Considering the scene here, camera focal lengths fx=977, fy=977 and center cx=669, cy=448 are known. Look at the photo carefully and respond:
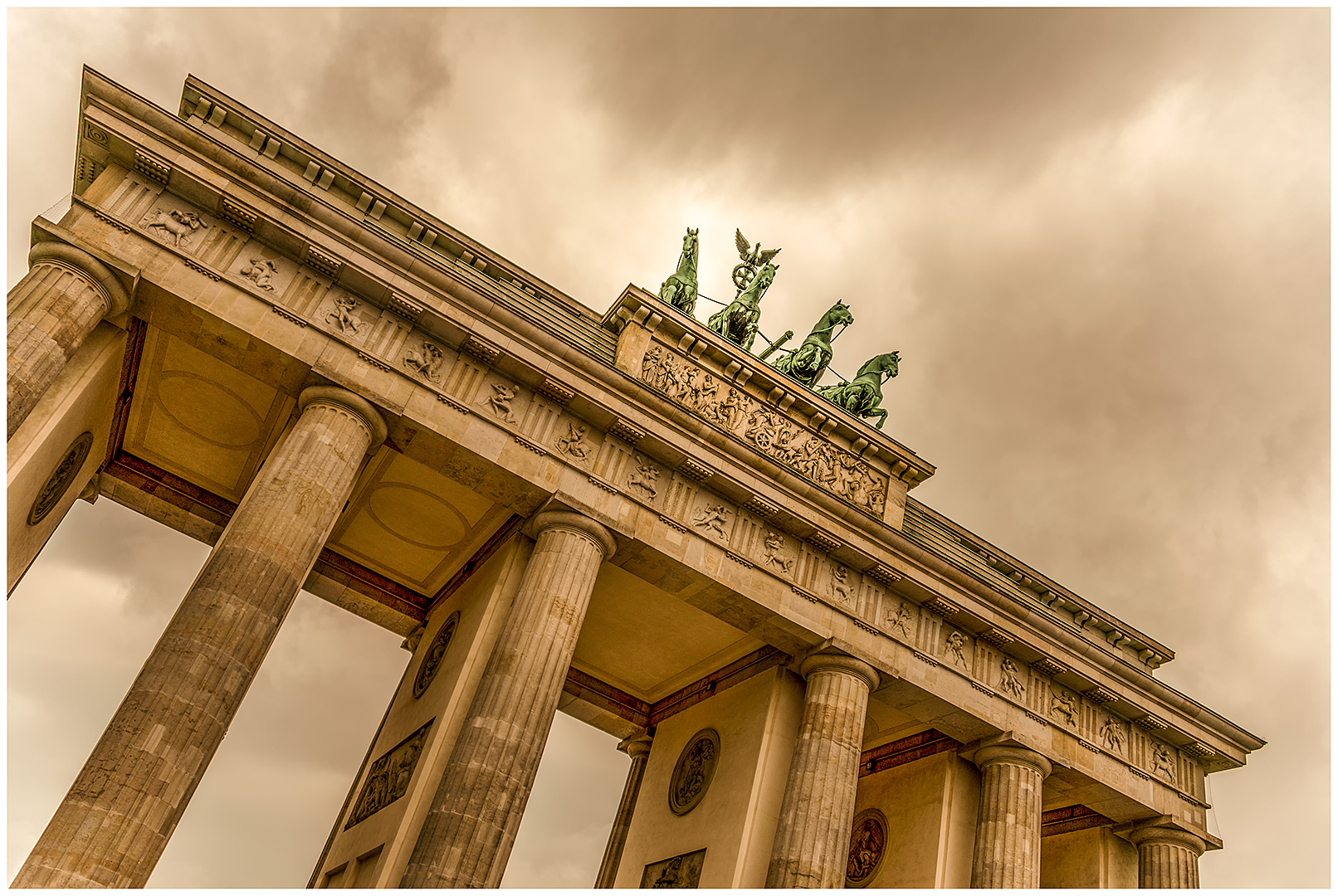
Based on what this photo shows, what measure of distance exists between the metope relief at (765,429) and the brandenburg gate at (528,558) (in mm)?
80

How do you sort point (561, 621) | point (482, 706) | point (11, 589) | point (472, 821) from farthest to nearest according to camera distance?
point (11, 589)
point (561, 621)
point (482, 706)
point (472, 821)

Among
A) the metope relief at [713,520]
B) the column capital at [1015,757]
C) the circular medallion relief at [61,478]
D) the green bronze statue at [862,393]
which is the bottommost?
the circular medallion relief at [61,478]

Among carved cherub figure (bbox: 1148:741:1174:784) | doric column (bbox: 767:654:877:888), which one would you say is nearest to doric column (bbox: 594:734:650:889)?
doric column (bbox: 767:654:877:888)

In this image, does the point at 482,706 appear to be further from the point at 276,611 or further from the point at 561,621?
the point at 276,611

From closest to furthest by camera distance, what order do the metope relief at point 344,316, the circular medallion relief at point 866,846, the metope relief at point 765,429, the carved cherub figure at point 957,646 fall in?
the metope relief at point 344,316, the metope relief at point 765,429, the carved cherub figure at point 957,646, the circular medallion relief at point 866,846

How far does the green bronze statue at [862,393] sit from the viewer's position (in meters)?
23.5

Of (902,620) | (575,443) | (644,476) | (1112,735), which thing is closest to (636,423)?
(644,476)

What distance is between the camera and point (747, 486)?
62.2ft

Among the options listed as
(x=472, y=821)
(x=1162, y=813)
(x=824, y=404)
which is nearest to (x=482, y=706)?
(x=472, y=821)

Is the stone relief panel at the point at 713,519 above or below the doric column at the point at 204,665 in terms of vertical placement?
above

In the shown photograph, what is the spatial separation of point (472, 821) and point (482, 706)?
1.78 meters

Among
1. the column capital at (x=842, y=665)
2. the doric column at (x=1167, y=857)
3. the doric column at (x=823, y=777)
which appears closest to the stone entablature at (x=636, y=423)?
the column capital at (x=842, y=665)

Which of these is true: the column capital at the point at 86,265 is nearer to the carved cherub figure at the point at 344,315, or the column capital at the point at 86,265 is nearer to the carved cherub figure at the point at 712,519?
the carved cherub figure at the point at 344,315

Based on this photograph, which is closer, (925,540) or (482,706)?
(482,706)
